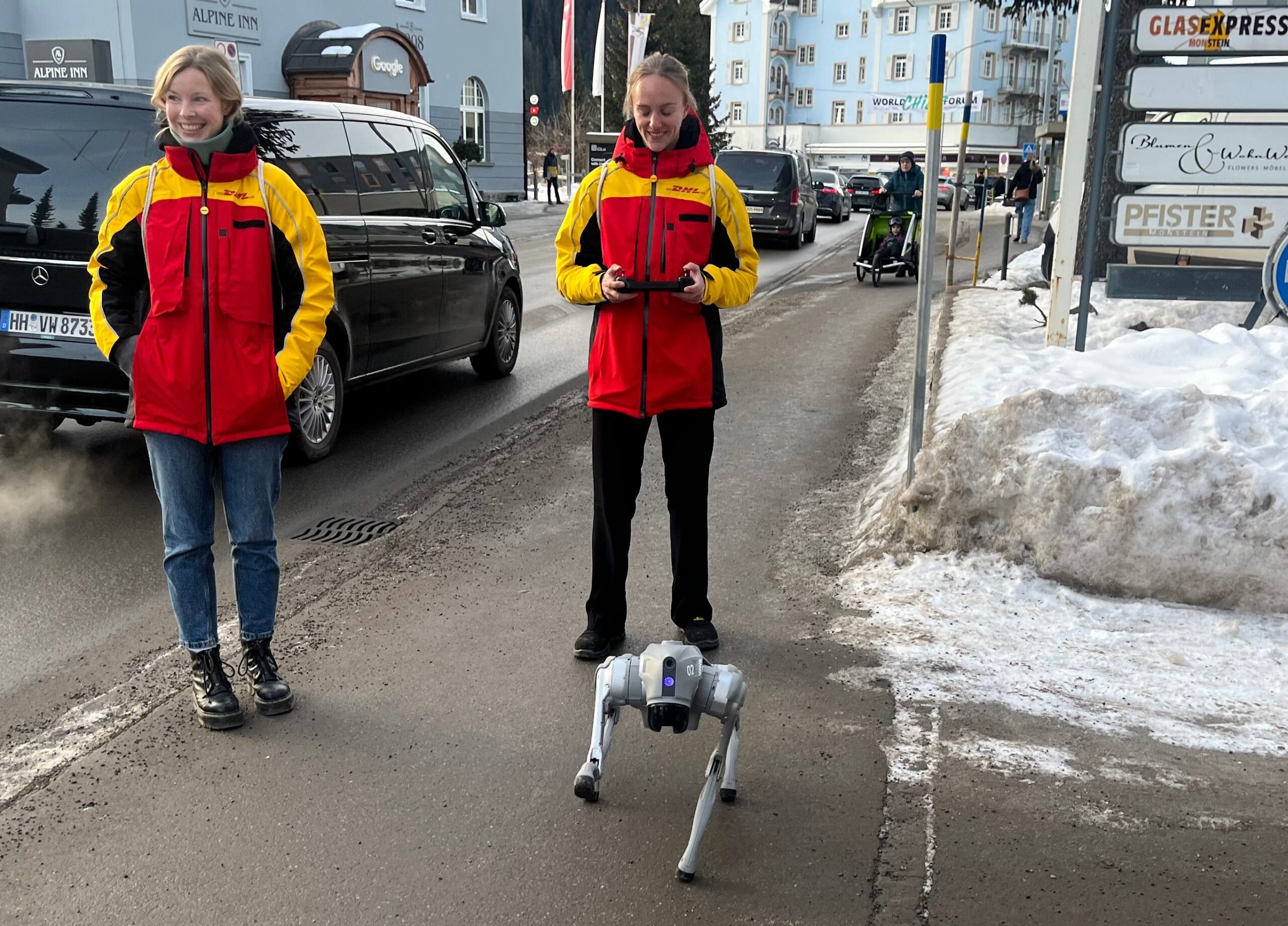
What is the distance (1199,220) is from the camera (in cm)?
774

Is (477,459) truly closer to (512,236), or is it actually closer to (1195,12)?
(1195,12)

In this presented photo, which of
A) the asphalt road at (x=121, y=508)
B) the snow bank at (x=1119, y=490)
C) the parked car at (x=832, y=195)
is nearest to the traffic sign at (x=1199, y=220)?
the snow bank at (x=1119, y=490)

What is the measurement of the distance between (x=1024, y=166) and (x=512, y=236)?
11.0 m

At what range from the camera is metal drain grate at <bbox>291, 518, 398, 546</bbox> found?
561 centimetres

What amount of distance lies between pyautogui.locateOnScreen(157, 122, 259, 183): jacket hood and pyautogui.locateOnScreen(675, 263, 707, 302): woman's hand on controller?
1383 millimetres

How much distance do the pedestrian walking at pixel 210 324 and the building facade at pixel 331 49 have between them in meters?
15.1

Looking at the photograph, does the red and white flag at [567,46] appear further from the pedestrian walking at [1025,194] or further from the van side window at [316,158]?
the van side window at [316,158]

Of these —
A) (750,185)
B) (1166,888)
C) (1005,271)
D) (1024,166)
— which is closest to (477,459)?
(1166,888)

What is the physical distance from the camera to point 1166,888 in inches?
115

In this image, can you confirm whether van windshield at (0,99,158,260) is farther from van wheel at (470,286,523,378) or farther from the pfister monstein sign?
the pfister monstein sign

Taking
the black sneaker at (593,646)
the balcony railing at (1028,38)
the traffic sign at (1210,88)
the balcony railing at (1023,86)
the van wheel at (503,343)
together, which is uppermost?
the balcony railing at (1028,38)

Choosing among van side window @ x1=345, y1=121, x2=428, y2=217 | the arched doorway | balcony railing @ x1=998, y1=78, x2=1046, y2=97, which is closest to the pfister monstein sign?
the arched doorway

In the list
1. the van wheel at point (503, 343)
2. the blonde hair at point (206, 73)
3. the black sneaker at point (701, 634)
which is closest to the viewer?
the blonde hair at point (206, 73)

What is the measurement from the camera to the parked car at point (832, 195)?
37906 millimetres
